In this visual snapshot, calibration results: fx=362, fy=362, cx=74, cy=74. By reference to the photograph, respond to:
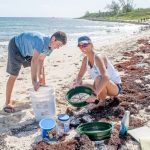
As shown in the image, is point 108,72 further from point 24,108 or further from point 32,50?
point 24,108

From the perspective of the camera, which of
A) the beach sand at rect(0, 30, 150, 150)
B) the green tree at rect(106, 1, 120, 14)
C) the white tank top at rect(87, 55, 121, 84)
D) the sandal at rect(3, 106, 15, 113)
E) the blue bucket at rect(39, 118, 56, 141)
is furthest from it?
the green tree at rect(106, 1, 120, 14)

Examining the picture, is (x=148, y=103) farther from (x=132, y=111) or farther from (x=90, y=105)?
(x=90, y=105)

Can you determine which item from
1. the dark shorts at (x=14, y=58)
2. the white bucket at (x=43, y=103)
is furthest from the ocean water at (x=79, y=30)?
the white bucket at (x=43, y=103)

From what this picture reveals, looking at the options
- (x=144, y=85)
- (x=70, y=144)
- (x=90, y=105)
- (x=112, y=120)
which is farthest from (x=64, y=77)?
(x=70, y=144)

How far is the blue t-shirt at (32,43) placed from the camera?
6.58m

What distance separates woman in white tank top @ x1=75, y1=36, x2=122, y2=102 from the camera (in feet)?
20.1

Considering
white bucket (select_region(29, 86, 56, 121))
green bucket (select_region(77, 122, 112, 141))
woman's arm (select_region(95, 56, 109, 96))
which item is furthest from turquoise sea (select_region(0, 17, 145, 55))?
green bucket (select_region(77, 122, 112, 141))

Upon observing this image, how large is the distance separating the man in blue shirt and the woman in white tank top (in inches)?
16.9

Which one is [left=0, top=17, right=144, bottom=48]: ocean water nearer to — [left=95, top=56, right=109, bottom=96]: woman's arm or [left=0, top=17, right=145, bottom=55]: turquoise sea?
[left=0, top=17, right=145, bottom=55]: turquoise sea

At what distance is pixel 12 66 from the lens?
23.3ft

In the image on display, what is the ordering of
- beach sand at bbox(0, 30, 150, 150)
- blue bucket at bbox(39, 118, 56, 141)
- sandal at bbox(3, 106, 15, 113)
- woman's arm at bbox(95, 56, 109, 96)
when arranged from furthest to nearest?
sandal at bbox(3, 106, 15, 113)
woman's arm at bbox(95, 56, 109, 96)
beach sand at bbox(0, 30, 150, 150)
blue bucket at bbox(39, 118, 56, 141)

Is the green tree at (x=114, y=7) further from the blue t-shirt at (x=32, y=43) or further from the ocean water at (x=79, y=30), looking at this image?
the blue t-shirt at (x=32, y=43)

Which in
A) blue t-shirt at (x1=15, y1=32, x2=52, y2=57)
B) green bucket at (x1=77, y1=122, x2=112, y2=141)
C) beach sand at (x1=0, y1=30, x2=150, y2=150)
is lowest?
beach sand at (x1=0, y1=30, x2=150, y2=150)

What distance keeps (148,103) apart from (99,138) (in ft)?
6.47
